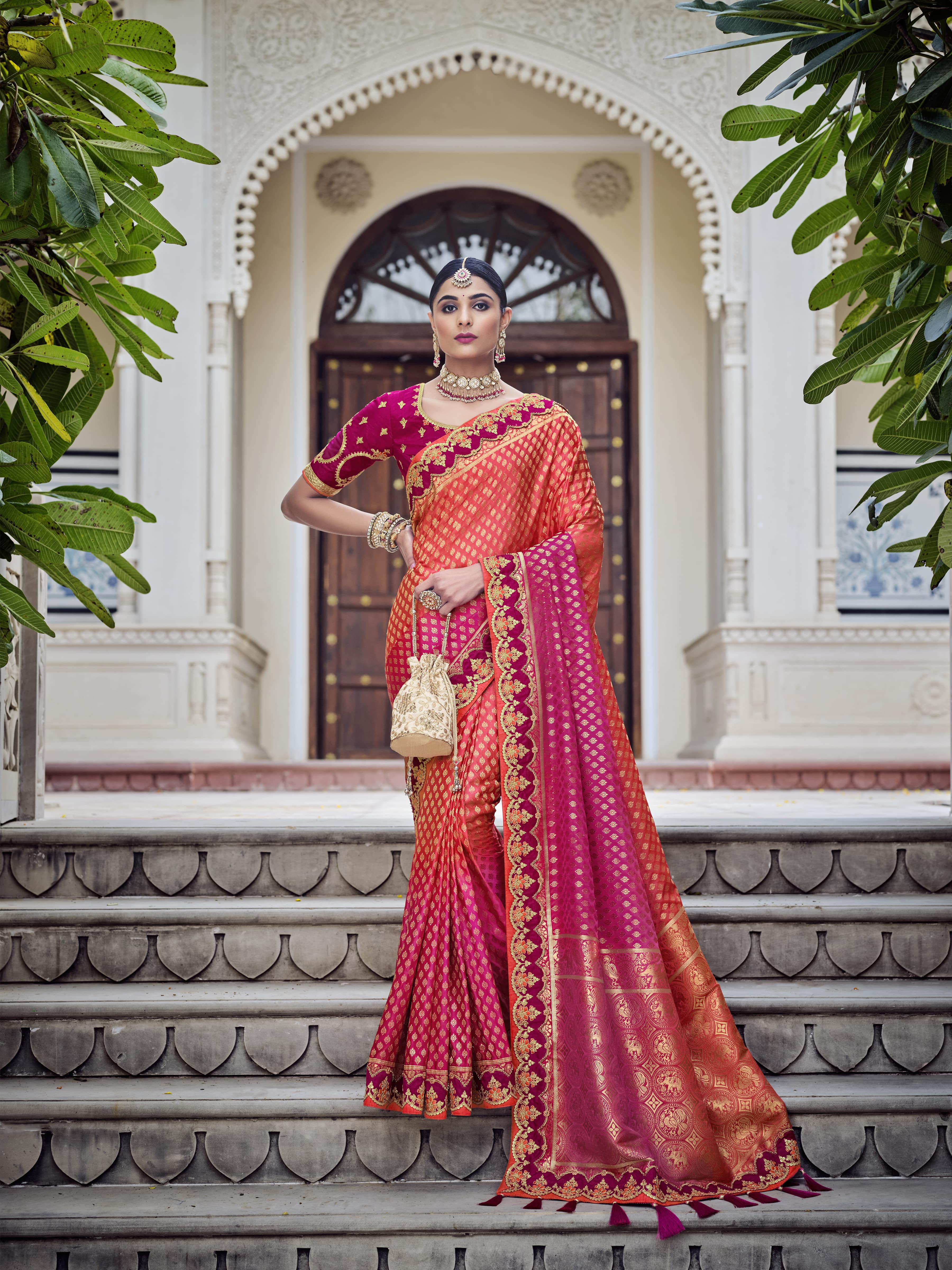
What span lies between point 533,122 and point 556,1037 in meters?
6.81

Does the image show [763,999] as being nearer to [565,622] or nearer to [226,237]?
[565,622]

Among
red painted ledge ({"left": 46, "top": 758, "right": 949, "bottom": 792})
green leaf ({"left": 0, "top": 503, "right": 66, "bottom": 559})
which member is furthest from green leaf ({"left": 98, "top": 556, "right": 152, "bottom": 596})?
red painted ledge ({"left": 46, "top": 758, "right": 949, "bottom": 792})

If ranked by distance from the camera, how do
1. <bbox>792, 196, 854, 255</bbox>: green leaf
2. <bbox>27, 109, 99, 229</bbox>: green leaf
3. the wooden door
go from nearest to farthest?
1. <bbox>27, 109, 99, 229</bbox>: green leaf
2. <bbox>792, 196, 854, 255</bbox>: green leaf
3. the wooden door

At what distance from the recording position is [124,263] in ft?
7.39

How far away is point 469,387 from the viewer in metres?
2.51

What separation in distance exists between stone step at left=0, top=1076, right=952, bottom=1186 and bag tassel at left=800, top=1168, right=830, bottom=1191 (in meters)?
0.11

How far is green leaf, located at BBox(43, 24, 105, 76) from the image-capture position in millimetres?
1932

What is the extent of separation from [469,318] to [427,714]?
0.79 metres

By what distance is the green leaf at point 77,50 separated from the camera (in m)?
1.93

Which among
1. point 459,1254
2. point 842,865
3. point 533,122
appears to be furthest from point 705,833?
point 533,122

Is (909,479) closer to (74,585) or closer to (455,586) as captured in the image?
(455,586)

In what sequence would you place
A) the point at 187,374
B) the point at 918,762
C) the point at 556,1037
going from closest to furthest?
the point at 556,1037 < the point at 918,762 < the point at 187,374

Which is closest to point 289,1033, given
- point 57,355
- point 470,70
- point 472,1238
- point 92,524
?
point 472,1238

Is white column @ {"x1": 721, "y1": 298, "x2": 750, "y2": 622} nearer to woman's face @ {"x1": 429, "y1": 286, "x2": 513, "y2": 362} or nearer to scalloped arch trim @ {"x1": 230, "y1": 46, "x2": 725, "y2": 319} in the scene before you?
scalloped arch trim @ {"x1": 230, "y1": 46, "x2": 725, "y2": 319}
